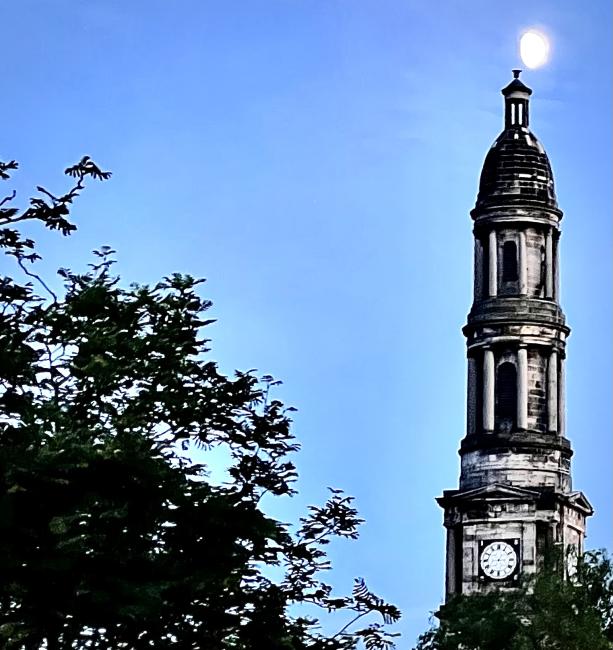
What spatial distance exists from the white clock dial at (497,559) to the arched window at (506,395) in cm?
540

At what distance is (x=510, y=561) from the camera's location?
334 ft

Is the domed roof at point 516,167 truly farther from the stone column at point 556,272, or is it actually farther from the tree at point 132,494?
the tree at point 132,494

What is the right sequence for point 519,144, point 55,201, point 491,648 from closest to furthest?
point 55,201, point 491,648, point 519,144

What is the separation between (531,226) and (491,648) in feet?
114

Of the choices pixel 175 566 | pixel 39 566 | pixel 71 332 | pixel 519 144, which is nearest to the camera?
pixel 39 566

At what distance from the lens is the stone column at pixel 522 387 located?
104 metres

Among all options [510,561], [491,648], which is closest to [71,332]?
[491,648]

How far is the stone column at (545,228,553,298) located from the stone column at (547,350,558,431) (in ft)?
10.0

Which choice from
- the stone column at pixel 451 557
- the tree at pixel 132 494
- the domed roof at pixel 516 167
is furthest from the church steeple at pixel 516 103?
the tree at pixel 132 494

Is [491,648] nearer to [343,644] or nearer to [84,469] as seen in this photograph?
[343,644]

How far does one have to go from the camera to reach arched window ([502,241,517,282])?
106 meters

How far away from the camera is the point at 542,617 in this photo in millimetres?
71812

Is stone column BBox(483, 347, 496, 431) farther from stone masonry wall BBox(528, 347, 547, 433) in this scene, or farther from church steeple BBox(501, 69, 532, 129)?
church steeple BBox(501, 69, 532, 129)

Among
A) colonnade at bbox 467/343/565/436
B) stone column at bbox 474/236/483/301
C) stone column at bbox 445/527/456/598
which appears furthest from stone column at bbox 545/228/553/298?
stone column at bbox 445/527/456/598
